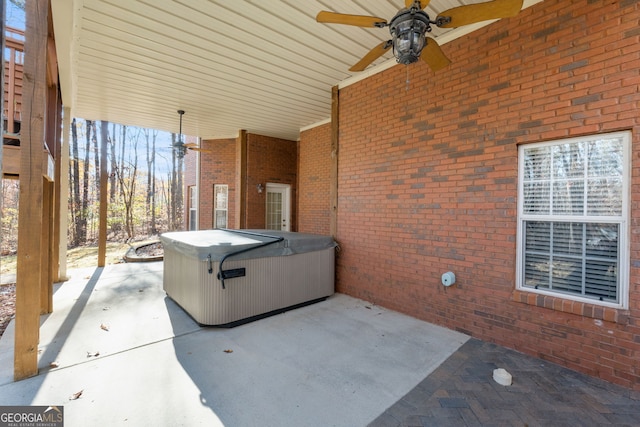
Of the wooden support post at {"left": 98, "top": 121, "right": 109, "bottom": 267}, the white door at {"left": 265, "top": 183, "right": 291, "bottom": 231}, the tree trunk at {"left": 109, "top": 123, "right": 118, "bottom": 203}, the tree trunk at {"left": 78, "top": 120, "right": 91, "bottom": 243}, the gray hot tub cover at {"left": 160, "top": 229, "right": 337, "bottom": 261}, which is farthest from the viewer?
the tree trunk at {"left": 109, "top": 123, "right": 118, "bottom": 203}

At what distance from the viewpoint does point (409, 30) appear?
2424 millimetres

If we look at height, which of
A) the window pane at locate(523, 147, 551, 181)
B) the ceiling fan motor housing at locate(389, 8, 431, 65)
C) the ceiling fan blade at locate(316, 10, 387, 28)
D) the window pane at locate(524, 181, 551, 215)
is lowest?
the window pane at locate(524, 181, 551, 215)

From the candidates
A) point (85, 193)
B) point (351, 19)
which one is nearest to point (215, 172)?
point (351, 19)

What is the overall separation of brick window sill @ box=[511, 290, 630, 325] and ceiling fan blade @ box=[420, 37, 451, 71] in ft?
8.13

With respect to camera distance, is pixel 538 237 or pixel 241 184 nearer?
pixel 538 237

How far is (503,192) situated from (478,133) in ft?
2.41

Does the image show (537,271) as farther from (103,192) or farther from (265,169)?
(103,192)

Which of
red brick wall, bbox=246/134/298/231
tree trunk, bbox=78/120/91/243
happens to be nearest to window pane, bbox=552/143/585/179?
red brick wall, bbox=246/134/298/231

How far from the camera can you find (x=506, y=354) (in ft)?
10.1

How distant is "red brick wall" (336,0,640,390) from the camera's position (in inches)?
104

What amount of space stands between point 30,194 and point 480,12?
3.98m

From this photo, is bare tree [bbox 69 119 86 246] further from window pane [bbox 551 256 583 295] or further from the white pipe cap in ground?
window pane [bbox 551 256 583 295]

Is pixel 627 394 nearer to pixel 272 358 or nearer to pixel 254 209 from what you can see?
pixel 272 358

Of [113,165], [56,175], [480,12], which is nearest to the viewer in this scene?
[480,12]
